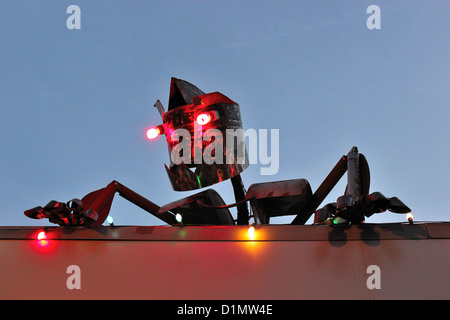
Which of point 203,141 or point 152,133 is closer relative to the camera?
point 203,141

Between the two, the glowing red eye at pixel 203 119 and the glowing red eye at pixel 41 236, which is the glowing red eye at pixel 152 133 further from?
the glowing red eye at pixel 41 236

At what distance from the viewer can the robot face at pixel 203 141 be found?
20.0 ft

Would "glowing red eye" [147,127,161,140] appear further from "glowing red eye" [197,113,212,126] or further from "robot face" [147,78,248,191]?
"glowing red eye" [197,113,212,126]

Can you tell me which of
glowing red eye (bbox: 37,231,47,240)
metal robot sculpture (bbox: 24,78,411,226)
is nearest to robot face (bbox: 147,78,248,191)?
metal robot sculpture (bbox: 24,78,411,226)

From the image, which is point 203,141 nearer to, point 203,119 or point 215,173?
point 203,119

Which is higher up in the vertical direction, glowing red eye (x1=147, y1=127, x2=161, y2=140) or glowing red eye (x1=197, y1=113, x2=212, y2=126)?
glowing red eye (x1=197, y1=113, x2=212, y2=126)

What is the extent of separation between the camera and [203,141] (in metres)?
6.09

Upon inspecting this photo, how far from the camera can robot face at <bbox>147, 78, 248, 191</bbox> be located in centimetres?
610

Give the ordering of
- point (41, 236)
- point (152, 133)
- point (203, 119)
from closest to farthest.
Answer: point (41, 236) → point (203, 119) → point (152, 133)

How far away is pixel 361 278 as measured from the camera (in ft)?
14.4

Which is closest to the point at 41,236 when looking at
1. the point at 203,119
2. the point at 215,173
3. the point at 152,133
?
the point at 152,133

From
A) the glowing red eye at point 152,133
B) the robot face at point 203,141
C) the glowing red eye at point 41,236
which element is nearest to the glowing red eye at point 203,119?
the robot face at point 203,141

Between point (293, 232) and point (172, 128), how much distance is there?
2.28 m
